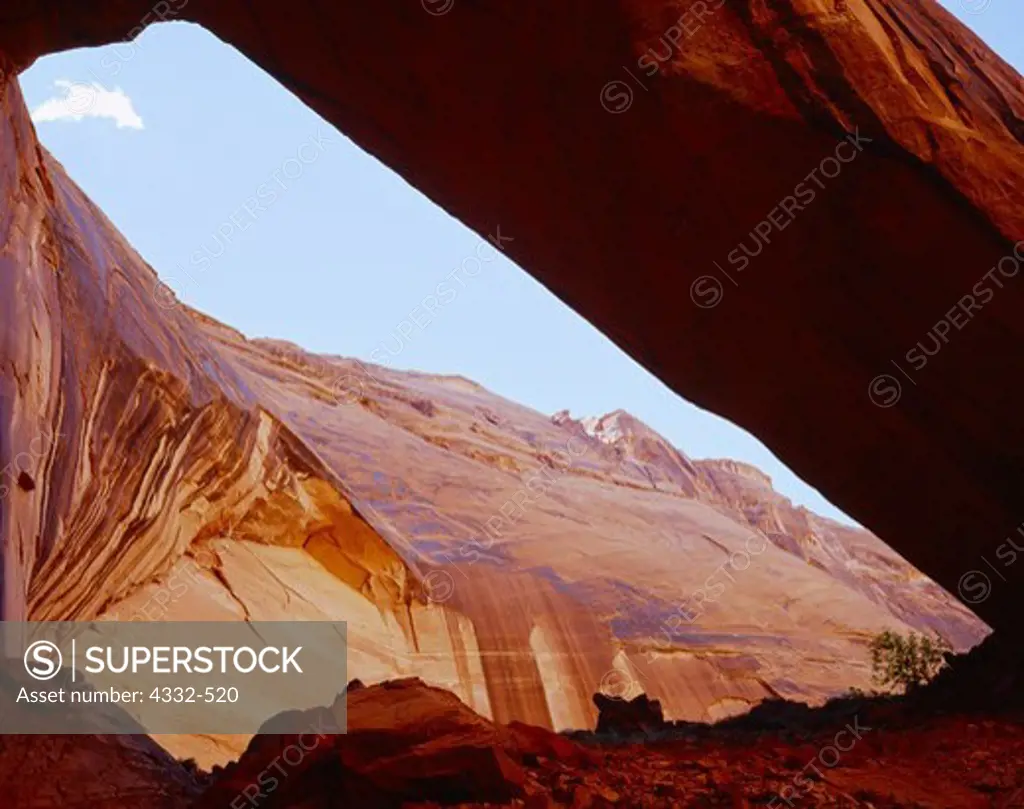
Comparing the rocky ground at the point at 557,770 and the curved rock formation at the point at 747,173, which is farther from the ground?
the curved rock formation at the point at 747,173

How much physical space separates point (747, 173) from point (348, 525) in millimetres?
13304

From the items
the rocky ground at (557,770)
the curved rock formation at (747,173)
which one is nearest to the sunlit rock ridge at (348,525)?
the rocky ground at (557,770)

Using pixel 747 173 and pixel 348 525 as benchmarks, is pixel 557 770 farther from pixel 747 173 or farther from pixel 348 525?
pixel 348 525

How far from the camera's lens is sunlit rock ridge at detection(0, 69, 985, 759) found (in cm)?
714

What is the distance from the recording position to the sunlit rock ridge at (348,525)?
7.14m

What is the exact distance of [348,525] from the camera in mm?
17266

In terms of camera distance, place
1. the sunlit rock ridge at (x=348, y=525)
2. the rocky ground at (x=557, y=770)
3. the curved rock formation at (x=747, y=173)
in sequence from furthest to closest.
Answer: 1. the sunlit rock ridge at (x=348, y=525)
2. the curved rock formation at (x=747, y=173)
3. the rocky ground at (x=557, y=770)

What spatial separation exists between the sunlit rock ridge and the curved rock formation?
287 cm

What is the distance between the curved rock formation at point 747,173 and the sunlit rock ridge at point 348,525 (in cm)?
287

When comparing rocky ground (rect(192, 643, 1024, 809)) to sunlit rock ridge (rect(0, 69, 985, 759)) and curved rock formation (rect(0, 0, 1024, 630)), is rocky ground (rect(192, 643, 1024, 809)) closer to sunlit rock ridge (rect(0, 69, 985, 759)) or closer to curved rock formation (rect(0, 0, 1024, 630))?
sunlit rock ridge (rect(0, 69, 985, 759))

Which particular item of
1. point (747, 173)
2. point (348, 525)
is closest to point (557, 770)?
point (747, 173)

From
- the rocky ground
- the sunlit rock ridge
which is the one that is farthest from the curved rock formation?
the sunlit rock ridge

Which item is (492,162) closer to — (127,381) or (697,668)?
(127,381)

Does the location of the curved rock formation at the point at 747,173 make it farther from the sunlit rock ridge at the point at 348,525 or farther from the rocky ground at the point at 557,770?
the sunlit rock ridge at the point at 348,525
